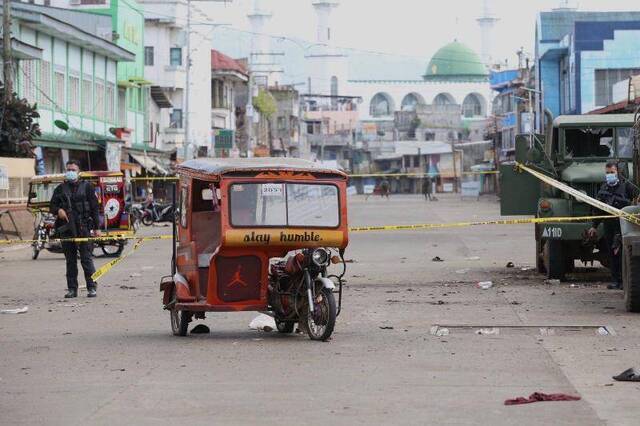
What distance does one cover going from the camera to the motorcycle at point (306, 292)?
1324 centimetres

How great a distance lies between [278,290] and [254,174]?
117 centimetres

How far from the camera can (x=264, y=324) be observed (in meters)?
14.6

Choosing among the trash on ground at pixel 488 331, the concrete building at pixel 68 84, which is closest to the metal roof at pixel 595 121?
the trash on ground at pixel 488 331

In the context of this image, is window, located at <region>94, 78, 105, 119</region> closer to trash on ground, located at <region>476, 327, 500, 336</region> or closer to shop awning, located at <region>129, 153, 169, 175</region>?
shop awning, located at <region>129, 153, 169, 175</region>

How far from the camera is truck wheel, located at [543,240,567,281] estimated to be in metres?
21.0

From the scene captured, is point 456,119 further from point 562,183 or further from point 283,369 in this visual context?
point 283,369

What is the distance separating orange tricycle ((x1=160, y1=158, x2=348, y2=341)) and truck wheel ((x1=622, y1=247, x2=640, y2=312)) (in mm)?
3734

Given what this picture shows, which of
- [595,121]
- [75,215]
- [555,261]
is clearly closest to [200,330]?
[75,215]

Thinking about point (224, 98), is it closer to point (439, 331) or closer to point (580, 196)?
point (580, 196)

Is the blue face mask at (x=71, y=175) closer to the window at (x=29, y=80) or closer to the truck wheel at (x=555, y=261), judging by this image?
the truck wheel at (x=555, y=261)

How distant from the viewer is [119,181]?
98.3ft

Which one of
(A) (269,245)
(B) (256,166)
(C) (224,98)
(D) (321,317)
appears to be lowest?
(D) (321,317)

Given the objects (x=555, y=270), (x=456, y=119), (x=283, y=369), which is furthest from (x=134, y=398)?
(x=456, y=119)

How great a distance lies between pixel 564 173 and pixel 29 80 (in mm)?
28001
